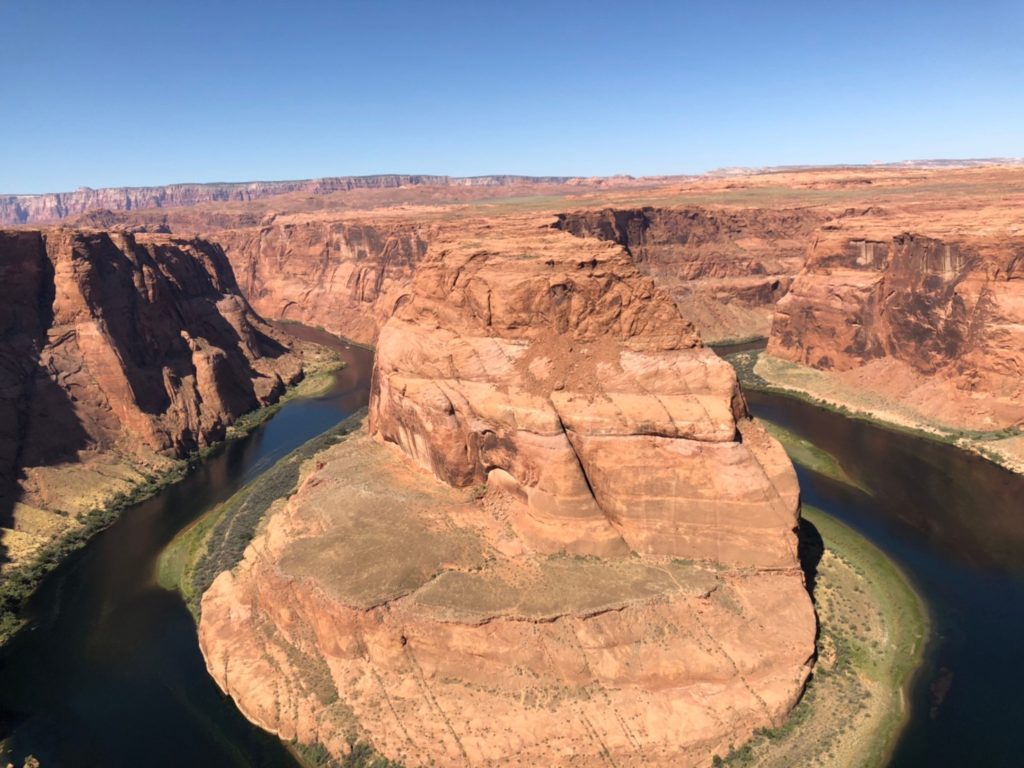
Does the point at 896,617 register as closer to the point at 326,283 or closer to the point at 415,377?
the point at 415,377

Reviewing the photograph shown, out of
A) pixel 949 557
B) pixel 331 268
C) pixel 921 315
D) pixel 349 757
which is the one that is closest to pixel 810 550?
pixel 949 557

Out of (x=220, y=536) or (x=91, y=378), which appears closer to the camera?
(x=220, y=536)

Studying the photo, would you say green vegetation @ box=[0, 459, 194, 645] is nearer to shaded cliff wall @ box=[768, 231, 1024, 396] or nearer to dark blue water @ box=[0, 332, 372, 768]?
dark blue water @ box=[0, 332, 372, 768]

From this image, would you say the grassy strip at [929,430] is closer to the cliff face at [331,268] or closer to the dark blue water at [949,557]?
the dark blue water at [949,557]

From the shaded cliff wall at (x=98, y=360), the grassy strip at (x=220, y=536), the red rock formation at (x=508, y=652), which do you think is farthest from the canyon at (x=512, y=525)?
the grassy strip at (x=220, y=536)

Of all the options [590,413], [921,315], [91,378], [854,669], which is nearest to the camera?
[854,669]

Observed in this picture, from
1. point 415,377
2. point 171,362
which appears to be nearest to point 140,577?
point 415,377

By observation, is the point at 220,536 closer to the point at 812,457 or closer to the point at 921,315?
the point at 812,457

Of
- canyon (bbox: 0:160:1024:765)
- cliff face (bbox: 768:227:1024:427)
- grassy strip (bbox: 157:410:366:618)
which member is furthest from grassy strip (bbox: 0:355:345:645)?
cliff face (bbox: 768:227:1024:427)
